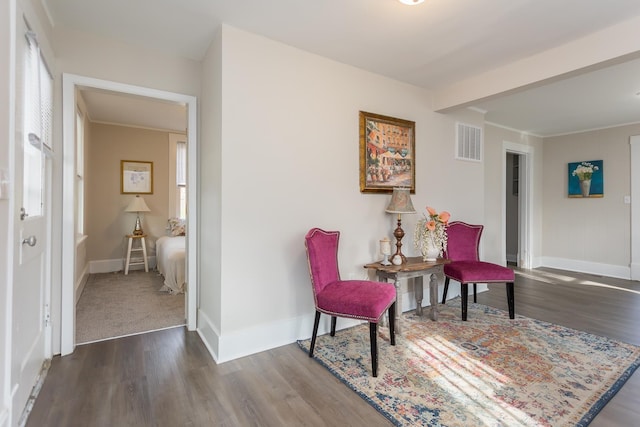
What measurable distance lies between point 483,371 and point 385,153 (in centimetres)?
206

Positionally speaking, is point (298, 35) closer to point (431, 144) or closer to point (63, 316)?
point (431, 144)

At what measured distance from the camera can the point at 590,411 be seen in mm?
1723

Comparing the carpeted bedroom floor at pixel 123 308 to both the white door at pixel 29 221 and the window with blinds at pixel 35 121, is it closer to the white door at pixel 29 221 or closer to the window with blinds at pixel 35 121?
the white door at pixel 29 221

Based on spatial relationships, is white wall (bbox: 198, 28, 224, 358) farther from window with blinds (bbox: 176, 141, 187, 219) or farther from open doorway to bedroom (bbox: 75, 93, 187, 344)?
window with blinds (bbox: 176, 141, 187, 219)

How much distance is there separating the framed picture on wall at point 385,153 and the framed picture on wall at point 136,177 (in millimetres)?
4268

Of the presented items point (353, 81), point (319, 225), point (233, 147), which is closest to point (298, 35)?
point (353, 81)

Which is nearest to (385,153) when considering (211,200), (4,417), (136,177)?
(211,200)

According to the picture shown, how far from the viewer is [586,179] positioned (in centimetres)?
530

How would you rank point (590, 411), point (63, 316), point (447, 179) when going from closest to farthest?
point (590, 411), point (63, 316), point (447, 179)

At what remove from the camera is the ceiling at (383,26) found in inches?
82.3

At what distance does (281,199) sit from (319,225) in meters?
0.44

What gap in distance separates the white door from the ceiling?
0.69 metres

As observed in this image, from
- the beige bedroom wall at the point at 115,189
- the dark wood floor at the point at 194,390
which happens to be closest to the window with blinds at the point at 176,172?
the beige bedroom wall at the point at 115,189

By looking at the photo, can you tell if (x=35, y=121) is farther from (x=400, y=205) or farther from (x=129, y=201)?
(x=129, y=201)
